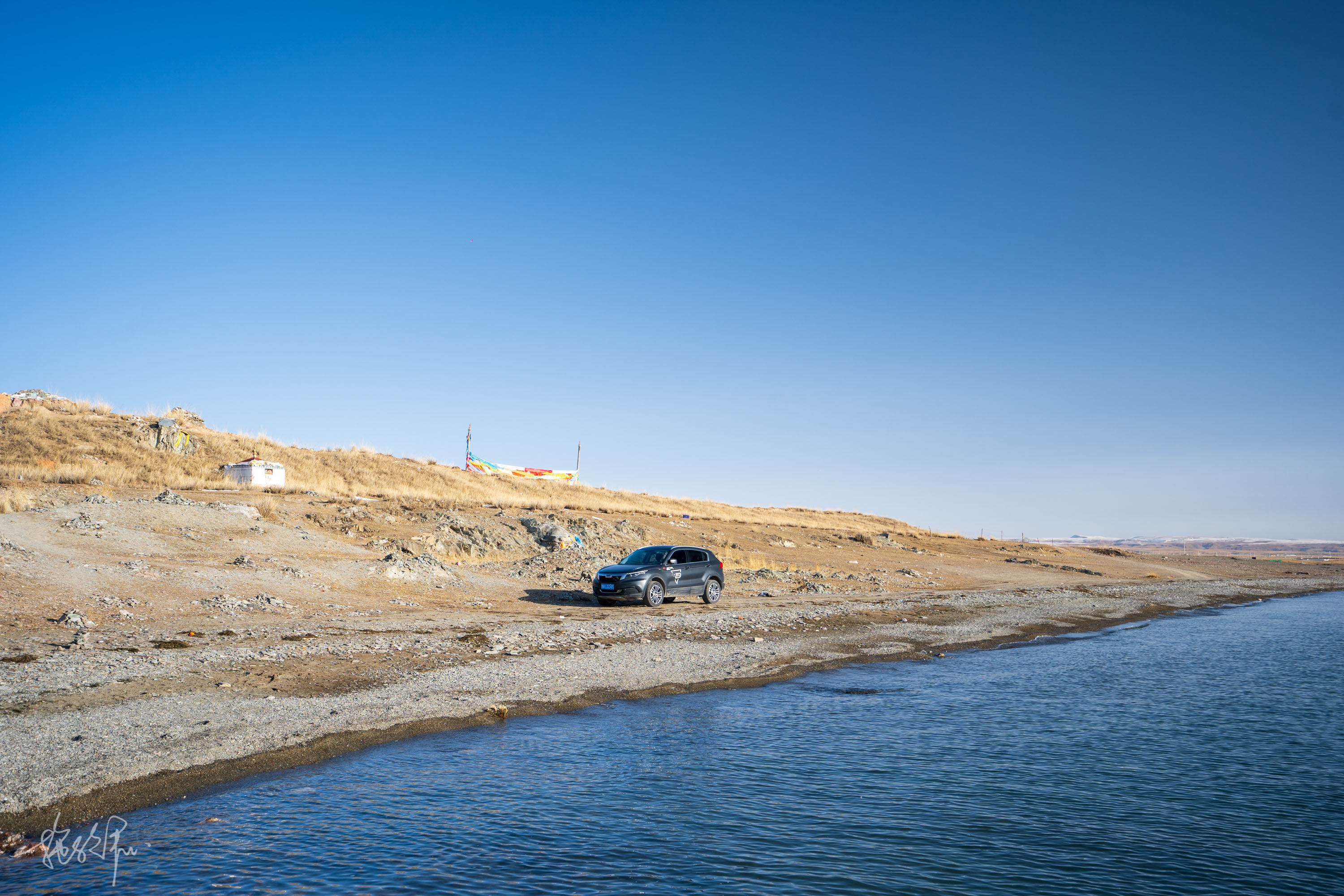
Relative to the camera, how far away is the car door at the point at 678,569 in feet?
91.4

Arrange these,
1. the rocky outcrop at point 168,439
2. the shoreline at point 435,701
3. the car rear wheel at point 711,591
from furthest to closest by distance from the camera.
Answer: the rocky outcrop at point 168,439 < the car rear wheel at point 711,591 < the shoreline at point 435,701

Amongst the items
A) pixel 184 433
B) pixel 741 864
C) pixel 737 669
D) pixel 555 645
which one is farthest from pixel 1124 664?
pixel 184 433

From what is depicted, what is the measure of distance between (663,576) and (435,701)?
1425cm

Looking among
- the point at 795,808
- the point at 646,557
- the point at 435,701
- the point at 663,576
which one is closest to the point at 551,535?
the point at 646,557

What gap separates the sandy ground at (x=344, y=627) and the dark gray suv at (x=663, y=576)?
2.32 ft

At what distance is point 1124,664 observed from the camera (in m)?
20.3

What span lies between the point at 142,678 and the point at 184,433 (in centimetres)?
4437

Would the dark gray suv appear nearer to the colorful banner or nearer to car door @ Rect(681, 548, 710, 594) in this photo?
car door @ Rect(681, 548, 710, 594)

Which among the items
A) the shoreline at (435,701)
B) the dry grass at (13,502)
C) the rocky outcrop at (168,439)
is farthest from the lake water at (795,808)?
the rocky outcrop at (168,439)

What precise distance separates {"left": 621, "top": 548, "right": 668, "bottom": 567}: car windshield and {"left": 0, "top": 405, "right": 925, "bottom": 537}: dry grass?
18.9 metres

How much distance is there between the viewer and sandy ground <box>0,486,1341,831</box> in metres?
11.1
